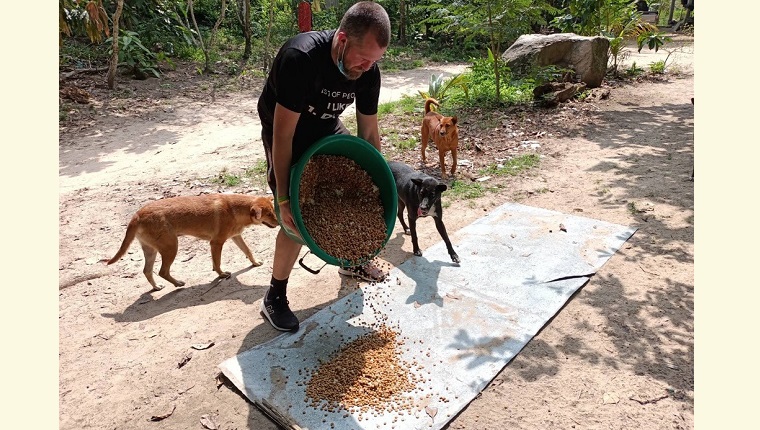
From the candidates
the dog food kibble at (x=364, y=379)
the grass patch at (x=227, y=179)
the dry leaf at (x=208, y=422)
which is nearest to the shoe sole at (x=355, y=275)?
the dog food kibble at (x=364, y=379)

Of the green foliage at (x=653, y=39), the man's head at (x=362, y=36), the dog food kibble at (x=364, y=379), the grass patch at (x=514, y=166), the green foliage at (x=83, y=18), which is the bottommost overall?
the dog food kibble at (x=364, y=379)

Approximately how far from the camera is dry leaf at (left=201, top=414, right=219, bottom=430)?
9.07 ft

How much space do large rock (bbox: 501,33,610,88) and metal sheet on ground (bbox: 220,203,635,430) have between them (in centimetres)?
680

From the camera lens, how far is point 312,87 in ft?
9.45

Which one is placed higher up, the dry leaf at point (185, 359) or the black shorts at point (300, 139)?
the black shorts at point (300, 139)

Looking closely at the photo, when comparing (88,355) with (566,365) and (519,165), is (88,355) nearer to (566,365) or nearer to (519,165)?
(566,365)

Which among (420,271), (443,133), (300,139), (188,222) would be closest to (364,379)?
(420,271)

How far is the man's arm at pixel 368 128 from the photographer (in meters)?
3.40

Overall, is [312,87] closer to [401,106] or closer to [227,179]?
[227,179]

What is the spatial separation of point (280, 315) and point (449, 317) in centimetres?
A: 120

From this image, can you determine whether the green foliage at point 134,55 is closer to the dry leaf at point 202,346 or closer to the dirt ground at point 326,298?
the dirt ground at point 326,298

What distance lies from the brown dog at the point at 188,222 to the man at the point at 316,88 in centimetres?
92

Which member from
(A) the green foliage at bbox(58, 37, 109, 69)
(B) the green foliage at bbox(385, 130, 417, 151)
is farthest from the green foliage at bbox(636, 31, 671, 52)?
(A) the green foliage at bbox(58, 37, 109, 69)

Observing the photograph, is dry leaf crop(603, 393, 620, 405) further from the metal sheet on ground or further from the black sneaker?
the black sneaker
